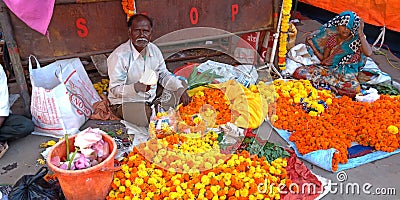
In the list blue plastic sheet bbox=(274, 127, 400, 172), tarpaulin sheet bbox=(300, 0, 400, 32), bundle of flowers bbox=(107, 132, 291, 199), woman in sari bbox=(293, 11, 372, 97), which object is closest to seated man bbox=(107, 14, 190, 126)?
bundle of flowers bbox=(107, 132, 291, 199)

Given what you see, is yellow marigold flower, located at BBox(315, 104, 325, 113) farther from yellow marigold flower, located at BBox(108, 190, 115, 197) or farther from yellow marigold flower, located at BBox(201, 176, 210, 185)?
yellow marigold flower, located at BBox(108, 190, 115, 197)

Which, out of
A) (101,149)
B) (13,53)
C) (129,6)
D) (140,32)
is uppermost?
(129,6)

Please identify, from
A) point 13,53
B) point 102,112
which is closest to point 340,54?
point 102,112

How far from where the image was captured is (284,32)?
4.05 metres

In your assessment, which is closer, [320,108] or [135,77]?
[135,77]

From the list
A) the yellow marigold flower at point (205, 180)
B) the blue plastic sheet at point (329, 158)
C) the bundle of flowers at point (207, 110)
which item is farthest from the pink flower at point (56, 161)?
the blue plastic sheet at point (329, 158)

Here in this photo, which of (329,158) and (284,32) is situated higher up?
(284,32)

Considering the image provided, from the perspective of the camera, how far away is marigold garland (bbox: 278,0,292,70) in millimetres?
3927

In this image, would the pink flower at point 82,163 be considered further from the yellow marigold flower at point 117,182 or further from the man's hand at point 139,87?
the man's hand at point 139,87

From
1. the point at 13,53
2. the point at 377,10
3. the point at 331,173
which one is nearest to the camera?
the point at 331,173

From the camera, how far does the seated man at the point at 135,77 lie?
3.07 metres

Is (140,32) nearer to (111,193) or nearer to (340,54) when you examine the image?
(111,193)

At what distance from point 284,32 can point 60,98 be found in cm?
243

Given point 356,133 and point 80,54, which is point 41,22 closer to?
point 80,54
